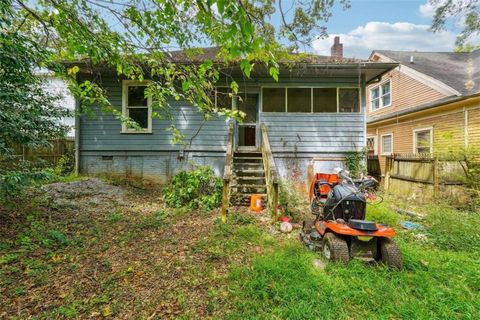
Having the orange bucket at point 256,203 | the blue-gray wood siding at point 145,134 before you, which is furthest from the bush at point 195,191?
the blue-gray wood siding at point 145,134

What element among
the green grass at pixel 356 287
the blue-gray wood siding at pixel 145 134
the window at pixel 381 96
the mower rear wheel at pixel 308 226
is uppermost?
the window at pixel 381 96

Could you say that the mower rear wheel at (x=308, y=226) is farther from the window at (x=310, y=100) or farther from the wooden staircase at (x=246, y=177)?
the window at (x=310, y=100)

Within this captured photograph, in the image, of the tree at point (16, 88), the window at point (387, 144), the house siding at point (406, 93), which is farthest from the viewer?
the window at point (387, 144)

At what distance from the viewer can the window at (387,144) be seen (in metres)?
13.3

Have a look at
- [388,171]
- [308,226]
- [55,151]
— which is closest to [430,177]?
[388,171]

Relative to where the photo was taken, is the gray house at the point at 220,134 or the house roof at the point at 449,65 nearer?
the gray house at the point at 220,134

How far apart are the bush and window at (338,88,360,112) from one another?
16.3ft

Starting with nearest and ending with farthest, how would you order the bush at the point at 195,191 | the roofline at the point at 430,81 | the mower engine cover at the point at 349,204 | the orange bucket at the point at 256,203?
the mower engine cover at the point at 349,204
the orange bucket at the point at 256,203
the bush at the point at 195,191
the roofline at the point at 430,81

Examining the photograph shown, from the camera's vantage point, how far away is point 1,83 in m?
3.89

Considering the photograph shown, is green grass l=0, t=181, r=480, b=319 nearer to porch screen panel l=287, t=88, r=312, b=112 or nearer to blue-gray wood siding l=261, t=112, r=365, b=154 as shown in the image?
blue-gray wood siding l=261, t=112, r=365, b=154

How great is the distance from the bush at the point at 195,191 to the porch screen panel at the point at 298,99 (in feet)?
12.4

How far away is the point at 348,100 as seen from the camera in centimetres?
855

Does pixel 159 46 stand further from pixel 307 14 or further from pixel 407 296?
pixel 407 296

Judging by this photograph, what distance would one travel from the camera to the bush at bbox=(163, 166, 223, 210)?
622 cm
